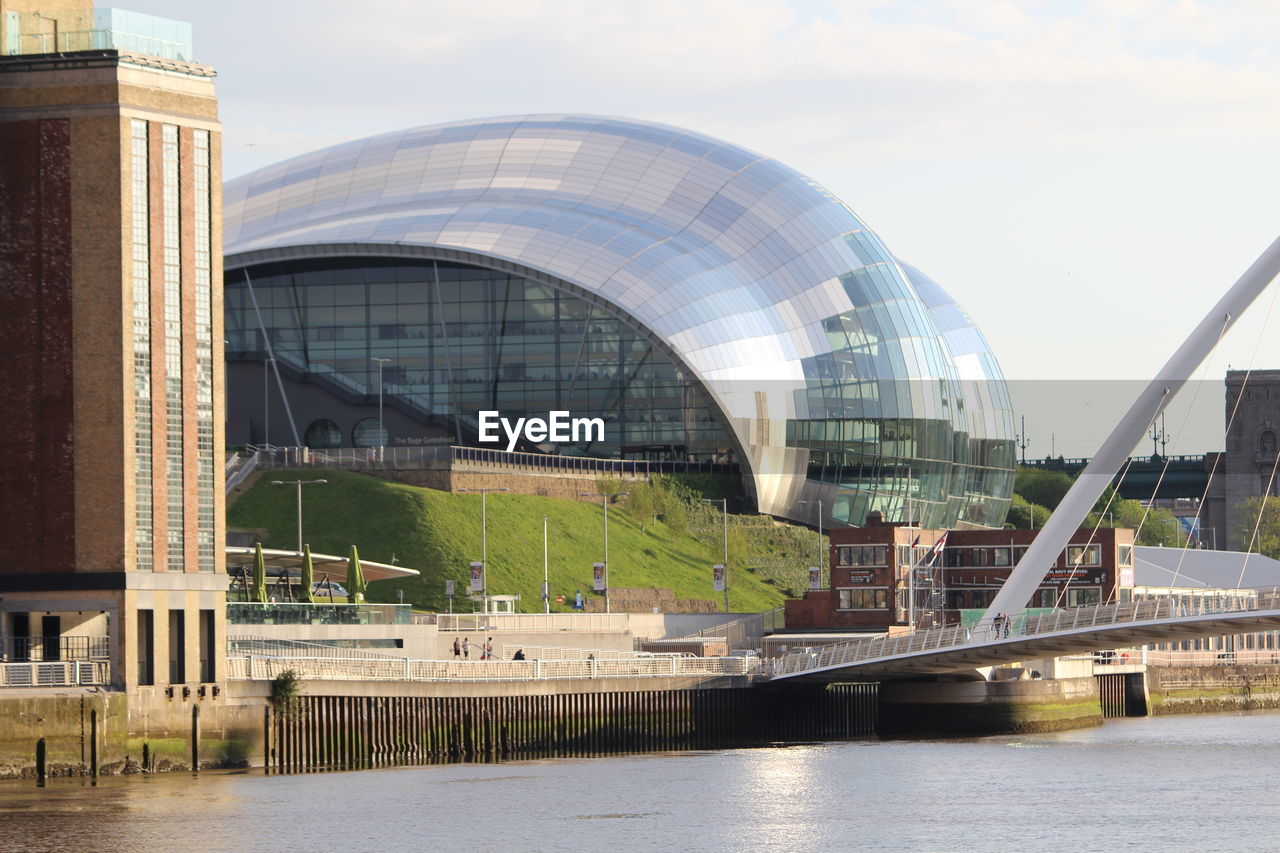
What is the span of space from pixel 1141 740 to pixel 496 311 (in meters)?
51.7

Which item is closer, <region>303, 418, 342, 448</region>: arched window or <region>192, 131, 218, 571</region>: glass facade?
<region>192, 131, 218, 571</region>: glass facade

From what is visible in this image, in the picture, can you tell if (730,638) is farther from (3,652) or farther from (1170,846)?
(1170,846)

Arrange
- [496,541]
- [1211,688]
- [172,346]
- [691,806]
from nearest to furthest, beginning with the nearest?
[691,806] → [172,346] → [496,541] → [1211,688]

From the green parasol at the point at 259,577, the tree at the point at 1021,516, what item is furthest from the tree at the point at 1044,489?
the green parasol at the point at 259,577

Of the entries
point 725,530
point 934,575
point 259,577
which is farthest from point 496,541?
point 259,577

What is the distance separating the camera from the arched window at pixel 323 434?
12825 centimetres

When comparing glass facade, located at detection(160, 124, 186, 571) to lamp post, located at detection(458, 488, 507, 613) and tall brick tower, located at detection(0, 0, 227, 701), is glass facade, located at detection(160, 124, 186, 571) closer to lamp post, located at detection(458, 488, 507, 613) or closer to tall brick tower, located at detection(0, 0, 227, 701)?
tall brick tower, located at detection(0, 0, 227, 701)

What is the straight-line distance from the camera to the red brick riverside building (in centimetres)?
10338

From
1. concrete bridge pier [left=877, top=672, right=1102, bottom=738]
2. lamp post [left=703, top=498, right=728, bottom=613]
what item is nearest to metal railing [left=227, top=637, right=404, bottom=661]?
concrete bridge pier [left=877, top=672, right=1102, bottom=738]

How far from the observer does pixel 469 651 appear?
8325 cm

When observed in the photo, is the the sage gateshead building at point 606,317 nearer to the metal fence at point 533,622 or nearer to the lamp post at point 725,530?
the lamp post at point 725,530

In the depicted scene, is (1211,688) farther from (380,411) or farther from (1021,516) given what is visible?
(1021,516)

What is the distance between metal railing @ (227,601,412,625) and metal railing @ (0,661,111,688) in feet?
31.7

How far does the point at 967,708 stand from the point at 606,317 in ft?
142
